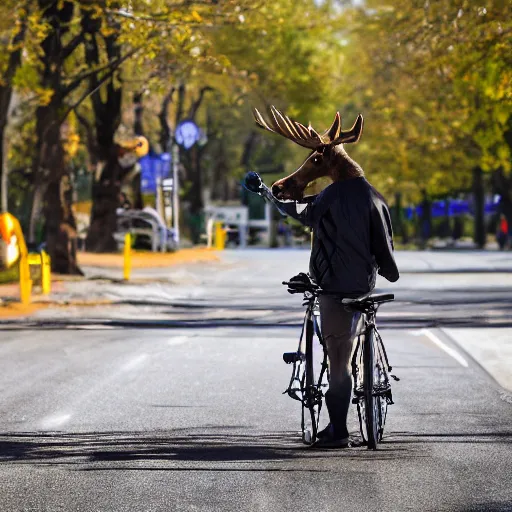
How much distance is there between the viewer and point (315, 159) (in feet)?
31.1

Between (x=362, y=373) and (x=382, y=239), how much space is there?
901mm

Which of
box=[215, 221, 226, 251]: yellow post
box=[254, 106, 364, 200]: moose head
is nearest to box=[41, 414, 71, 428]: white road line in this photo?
box=[254, 106, 364, 200]: moose head

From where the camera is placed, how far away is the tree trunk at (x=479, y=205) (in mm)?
66056

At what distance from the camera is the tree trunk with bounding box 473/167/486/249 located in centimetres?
6606

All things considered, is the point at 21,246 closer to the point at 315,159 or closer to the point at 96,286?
the point at 96,286

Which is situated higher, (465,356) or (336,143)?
(336,143)

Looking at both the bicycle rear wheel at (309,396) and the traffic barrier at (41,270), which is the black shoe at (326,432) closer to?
the bicycle rear wheel at (309,396)

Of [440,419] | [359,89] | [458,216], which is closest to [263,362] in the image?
[440,419]

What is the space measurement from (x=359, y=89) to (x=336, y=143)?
56.8 m

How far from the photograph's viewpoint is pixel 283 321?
22.0 m

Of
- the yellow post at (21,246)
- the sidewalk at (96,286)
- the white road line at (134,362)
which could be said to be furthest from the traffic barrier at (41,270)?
the white road line at (134,362)

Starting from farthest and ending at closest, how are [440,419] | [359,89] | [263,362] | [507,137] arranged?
[359,89] < [507,137] < [263,362] < [440,419]

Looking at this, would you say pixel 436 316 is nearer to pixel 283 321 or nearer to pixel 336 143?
pixel 283 321

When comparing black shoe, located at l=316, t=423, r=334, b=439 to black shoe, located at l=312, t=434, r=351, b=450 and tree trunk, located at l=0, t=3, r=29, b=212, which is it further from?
tree trunk, located at l=0, t=3, r=29, b=212
